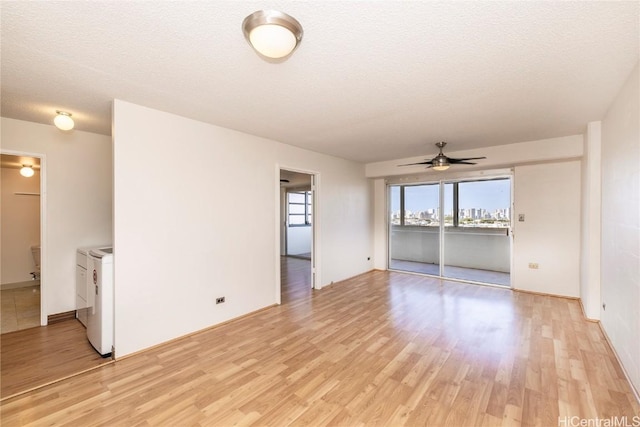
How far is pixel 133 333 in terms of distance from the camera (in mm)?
2703

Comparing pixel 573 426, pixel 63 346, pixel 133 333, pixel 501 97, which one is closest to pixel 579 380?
pixel 573 426

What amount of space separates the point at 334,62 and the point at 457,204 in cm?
461

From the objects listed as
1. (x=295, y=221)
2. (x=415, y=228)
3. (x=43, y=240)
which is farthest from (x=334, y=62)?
(x=295, y=221)

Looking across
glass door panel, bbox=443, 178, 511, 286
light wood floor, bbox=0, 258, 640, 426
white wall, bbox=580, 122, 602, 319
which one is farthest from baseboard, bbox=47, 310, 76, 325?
white wall, bbox=580, 122, 602, 319

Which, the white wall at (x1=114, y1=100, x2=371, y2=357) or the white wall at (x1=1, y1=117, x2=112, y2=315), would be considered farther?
the white wall at (x1=1, y1=117, x2=112, y2=315)

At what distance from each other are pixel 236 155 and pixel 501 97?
3.06 m

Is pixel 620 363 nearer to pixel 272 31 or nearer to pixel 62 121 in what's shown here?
pixel 272 31

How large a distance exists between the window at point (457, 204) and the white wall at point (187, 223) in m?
2.95

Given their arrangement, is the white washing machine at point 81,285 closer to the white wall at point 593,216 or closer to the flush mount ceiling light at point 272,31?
the flush mount ceiling light at point 272,31

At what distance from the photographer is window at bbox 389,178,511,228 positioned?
16.9 ft

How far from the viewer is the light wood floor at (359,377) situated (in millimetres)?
1874

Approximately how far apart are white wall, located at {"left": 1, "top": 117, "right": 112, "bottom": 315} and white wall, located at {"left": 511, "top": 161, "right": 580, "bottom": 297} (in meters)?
6.64

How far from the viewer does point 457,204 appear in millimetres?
5590

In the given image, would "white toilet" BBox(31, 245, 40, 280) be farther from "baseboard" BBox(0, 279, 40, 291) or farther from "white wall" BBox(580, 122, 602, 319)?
"white wall" BBox(580, 122, 602, 319)
